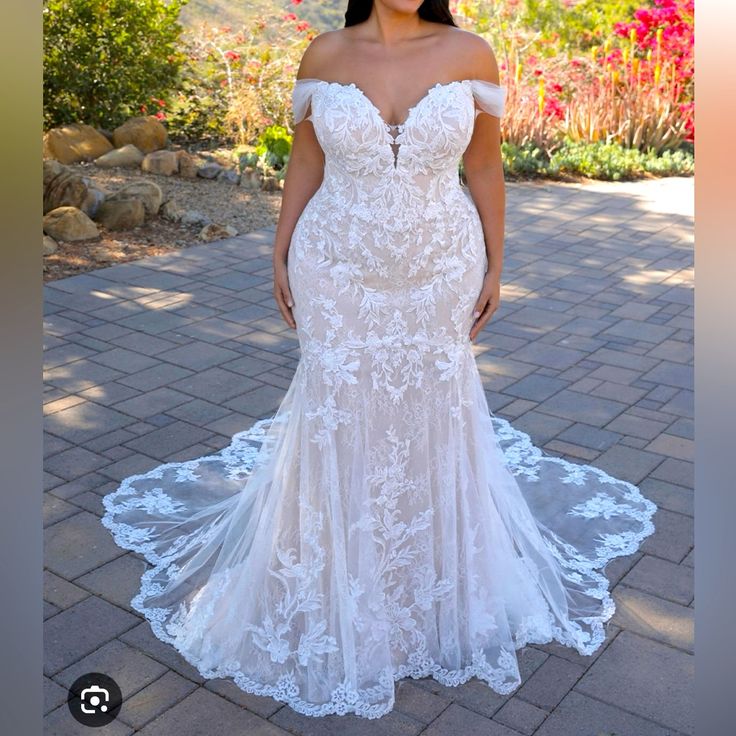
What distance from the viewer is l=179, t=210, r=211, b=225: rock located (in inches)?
328

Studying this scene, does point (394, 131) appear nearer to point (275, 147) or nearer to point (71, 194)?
point (71, 194)

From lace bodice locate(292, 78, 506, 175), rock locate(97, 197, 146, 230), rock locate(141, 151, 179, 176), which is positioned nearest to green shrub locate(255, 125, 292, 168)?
rock locate(141, 151, 179, 176)

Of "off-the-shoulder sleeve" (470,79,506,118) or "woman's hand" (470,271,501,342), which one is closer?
"off-the-shoulder sleeve" (470,79,506,118)

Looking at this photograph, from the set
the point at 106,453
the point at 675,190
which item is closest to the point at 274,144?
the point at 675,190

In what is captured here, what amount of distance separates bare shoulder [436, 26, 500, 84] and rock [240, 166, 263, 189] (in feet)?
21.2

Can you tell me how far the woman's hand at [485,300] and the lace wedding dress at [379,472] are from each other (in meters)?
0.05

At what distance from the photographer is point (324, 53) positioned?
3.04 metres

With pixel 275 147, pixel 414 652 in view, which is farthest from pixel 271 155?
pixel 414 652

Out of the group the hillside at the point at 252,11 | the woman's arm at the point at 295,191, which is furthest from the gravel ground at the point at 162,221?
the hillside at the point at 252,11

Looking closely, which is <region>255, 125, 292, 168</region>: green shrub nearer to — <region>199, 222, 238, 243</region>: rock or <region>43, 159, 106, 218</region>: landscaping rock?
<region>199, 222, 238, 243</region>: rock

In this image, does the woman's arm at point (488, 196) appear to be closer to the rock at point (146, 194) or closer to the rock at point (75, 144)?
the rock at point (146, 194)
